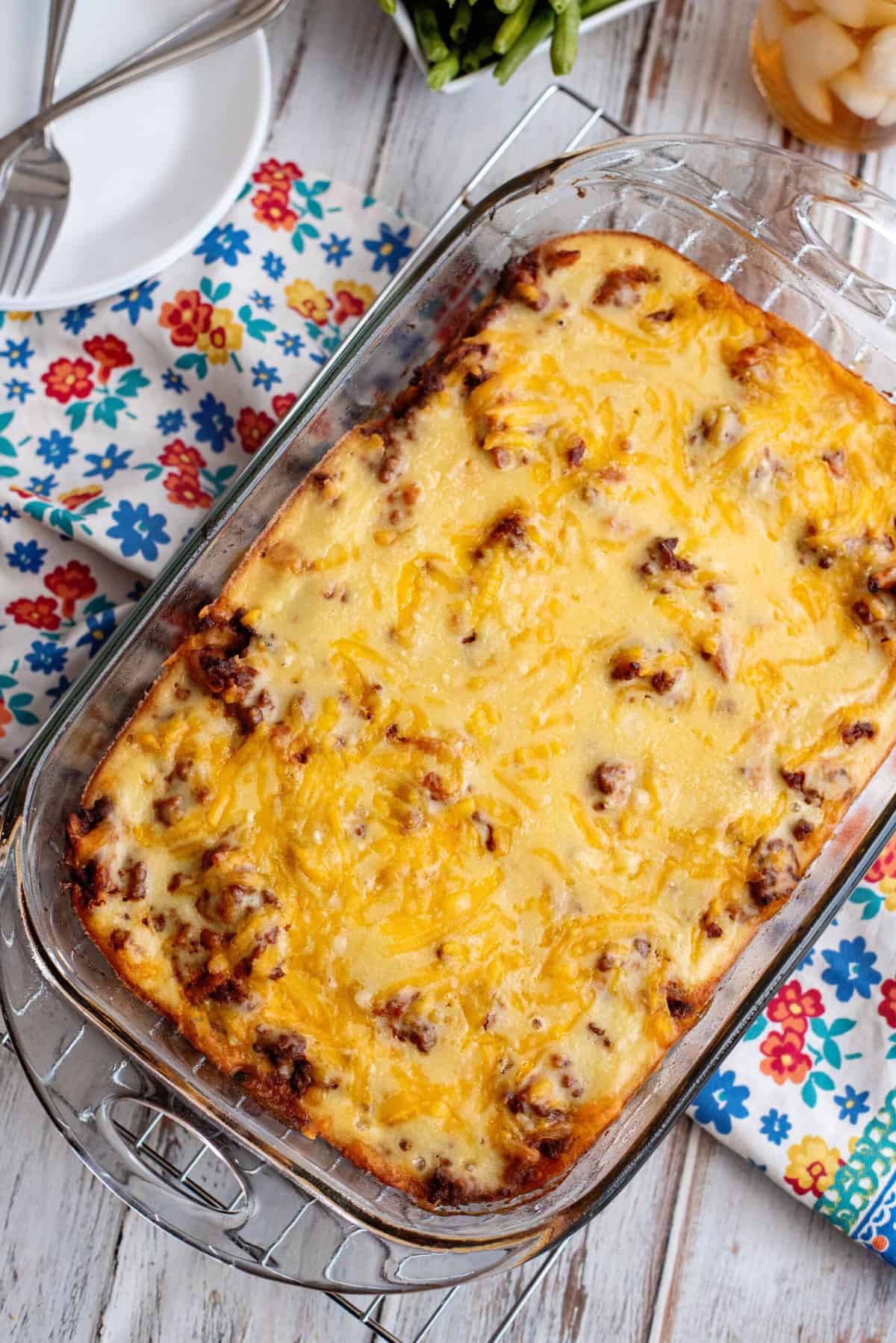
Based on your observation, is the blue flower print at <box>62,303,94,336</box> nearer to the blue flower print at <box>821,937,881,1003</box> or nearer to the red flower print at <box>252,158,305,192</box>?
the red flower print at <box>252,158,305,192</box>

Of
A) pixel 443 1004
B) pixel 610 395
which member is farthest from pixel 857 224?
pixel 443 1004

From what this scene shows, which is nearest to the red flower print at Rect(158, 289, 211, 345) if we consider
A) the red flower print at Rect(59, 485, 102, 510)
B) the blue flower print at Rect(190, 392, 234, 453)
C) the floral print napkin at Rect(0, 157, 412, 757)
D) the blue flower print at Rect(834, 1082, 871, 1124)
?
the floral print napkin at Rect(0, 157, 412, 757)

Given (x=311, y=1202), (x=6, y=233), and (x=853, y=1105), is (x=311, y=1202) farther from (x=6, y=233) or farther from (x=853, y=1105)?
(x=6, y=233)

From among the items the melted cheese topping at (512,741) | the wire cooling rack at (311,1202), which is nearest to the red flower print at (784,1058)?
the melted cheese topping at (512,741)

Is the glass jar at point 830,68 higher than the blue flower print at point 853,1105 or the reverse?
higher

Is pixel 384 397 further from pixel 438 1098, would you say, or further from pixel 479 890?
pixel 438 1098

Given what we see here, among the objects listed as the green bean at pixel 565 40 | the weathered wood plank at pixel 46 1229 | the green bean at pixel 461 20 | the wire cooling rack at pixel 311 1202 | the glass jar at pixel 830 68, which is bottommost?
the weathered wood plank at pixel 46 1229

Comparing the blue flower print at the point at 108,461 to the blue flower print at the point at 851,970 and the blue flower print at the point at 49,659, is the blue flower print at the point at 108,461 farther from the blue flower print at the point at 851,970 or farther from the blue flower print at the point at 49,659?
the blue flower print at the point at 851,970
